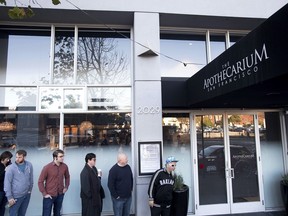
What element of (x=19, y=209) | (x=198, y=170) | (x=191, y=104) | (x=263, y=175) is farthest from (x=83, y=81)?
(x=263, y=175)

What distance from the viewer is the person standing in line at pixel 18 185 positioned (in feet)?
16.3

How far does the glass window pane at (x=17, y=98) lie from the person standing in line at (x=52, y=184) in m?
1.86

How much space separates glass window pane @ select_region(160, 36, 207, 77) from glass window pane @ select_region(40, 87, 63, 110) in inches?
118

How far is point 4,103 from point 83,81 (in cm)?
208

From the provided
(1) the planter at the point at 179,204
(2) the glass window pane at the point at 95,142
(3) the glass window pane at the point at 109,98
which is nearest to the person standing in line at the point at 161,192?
(1) the planter at the point at 179,204

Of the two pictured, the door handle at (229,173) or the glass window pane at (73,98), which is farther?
the door handle at (229,173)

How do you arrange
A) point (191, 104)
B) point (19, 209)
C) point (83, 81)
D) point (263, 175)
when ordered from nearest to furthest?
1. point (19, 209)
2. point (191, 104)
3. point (83, 81)
4. point (263, 175)

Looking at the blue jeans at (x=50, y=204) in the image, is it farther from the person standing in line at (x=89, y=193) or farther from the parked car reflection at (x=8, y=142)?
the parked car reflection at (x=8, y=142)

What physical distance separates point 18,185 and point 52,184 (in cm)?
66

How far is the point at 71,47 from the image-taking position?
6.95m

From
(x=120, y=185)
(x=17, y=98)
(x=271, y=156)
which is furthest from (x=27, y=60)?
(x=271, y=156)

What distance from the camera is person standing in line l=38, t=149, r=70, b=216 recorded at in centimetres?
527

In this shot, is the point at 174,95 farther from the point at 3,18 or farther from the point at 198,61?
the point at 3,18

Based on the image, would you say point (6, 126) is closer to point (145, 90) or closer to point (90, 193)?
point (90, 193)
